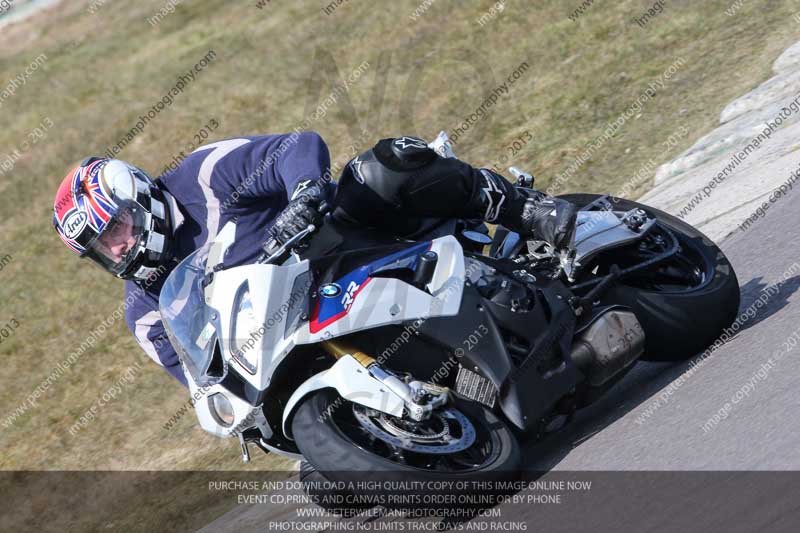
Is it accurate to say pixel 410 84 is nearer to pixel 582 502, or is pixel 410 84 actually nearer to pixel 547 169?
pixel 547 169

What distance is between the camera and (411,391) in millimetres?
4113

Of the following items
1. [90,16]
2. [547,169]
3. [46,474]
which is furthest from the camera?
[90,16]

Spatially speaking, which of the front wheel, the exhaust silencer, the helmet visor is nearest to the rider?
the helmet visor

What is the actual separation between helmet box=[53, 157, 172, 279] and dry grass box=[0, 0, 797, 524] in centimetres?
200

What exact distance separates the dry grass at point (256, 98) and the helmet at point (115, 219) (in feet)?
6.57

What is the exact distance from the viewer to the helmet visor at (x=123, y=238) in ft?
16.5

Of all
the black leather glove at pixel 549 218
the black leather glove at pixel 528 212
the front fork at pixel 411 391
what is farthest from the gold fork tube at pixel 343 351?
the black leather glove at pixel 549 218

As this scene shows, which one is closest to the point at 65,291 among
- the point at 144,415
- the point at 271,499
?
the point at 144,415

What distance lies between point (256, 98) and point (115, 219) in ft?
30.0

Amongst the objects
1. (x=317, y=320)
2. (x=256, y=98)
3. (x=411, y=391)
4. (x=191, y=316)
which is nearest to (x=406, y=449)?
(x=411, y=391)

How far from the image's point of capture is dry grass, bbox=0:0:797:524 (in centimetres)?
893

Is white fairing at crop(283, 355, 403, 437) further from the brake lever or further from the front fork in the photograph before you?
the brake lever

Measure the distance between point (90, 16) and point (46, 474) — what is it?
11.9 metres

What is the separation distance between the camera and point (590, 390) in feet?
15.5
